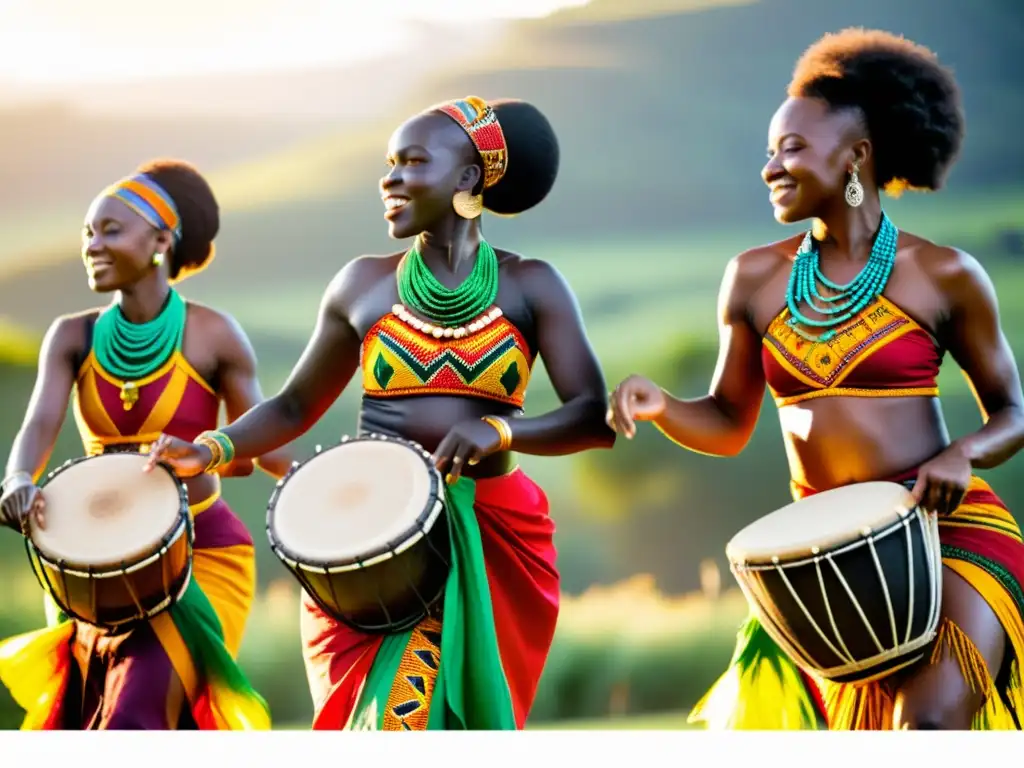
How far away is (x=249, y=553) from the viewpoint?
16.9 feet

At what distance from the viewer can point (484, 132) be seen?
14.3 feet

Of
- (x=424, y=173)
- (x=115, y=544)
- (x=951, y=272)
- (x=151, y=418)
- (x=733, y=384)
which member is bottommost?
(x=115, y=544)

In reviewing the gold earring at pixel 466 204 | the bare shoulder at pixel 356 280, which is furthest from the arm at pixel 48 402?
the gold earring at pixel 466 204

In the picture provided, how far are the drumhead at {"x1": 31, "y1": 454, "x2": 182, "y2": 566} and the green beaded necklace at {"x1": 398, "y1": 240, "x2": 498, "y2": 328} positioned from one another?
0.88 m

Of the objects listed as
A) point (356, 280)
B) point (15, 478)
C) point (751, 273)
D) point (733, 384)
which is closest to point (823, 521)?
point (733, 384)

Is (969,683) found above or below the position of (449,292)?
below

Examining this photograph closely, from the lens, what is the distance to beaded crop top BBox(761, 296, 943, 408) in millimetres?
3951

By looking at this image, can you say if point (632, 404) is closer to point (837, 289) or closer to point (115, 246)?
point (837, 289)

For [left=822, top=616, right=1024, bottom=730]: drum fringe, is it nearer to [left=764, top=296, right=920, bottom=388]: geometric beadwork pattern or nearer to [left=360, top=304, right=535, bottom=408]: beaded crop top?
[left=764, top=296, right=920, bottom=388]: geometric beadwork pattern

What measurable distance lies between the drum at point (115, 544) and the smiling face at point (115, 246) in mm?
676

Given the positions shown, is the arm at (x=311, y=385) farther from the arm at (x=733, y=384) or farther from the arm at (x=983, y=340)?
the arm at (x=983, y=340)

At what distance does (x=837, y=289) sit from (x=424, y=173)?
109 cm

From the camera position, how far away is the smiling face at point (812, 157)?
406 cm
